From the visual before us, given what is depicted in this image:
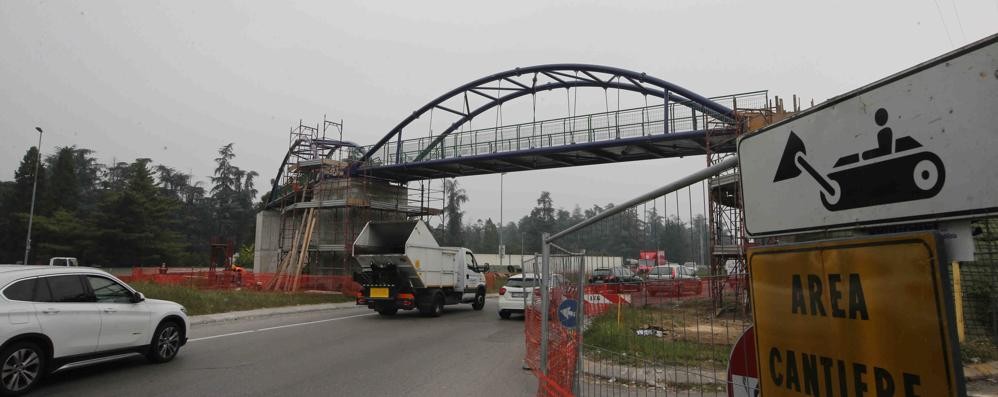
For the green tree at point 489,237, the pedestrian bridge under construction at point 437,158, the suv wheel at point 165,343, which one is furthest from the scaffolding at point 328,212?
the green tree at point 489,237

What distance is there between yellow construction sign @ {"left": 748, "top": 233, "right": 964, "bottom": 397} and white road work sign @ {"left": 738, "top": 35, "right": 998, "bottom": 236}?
0.17 meters

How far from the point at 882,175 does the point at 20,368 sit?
8.98 metres

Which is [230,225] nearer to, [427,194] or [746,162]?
[427,194]

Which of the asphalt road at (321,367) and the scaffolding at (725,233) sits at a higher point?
the scaffolding at (725,233)

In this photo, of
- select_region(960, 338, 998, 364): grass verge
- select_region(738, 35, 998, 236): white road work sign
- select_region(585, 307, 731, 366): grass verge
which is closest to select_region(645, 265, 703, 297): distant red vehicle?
select_region(585, 307, 731, 366): grass verge

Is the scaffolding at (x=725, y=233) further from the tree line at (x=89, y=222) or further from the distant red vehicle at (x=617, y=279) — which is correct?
the tree line at (x=89, y=222)

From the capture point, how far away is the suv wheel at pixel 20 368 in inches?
263

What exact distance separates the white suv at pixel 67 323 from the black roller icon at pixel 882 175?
874 centimetres

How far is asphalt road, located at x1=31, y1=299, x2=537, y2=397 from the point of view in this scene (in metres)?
7.41

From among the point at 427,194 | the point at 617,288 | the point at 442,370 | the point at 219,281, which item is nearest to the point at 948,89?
the point at 617,288

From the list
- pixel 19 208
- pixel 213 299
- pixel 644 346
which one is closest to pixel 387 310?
pixel 213 299

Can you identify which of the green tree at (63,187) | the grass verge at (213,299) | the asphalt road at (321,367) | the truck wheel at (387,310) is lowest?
the asphalt road at (321,367)

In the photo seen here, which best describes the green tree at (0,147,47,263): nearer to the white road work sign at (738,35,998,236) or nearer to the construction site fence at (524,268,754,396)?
the construction site fence at (524,268,754,396)

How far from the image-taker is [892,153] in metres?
A: 1.91
